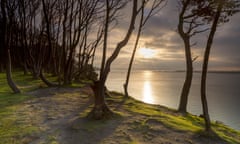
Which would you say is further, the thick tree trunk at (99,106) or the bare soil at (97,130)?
the thick tree trunk at (99,106)

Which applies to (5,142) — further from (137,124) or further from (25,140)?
(137,124)

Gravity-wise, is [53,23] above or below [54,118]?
above

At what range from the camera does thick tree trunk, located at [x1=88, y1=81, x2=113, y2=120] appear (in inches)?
275

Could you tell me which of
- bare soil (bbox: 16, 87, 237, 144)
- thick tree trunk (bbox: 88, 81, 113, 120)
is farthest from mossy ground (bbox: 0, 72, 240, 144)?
thick tree trunk (bbox: 88, 81, 113, 120)

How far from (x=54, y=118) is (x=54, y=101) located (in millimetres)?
2935

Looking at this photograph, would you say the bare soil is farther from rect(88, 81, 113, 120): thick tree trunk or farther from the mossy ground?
rect(88, 81, 113, 120): thick tree trunk

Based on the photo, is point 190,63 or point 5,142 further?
point 190,63

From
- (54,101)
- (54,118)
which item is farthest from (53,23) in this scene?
(54,118)

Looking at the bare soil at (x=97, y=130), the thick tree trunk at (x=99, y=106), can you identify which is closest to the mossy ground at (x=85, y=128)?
the bare soil at (x=97, y=130)

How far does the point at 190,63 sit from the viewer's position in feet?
37.7

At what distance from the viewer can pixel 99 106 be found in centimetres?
718

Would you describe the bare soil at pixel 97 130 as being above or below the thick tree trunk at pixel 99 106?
below

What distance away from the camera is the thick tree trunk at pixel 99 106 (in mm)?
6993

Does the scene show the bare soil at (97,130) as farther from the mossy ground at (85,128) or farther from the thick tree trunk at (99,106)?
the thick tree trunk at (99,106)
